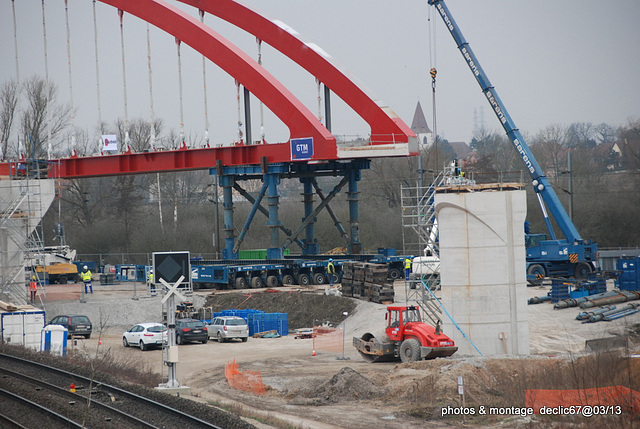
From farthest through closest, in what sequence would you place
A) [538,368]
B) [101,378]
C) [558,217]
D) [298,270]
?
[298,270], [558,217], [538,368], [101,378]

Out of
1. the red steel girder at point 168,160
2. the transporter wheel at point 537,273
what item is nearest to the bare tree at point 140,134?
the red steel girder at point 168,160

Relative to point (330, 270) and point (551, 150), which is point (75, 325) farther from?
point (551, 150)

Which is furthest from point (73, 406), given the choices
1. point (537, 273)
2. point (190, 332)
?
point (537, 273)

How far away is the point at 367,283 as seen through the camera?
136 feet

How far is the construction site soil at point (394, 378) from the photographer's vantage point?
61.0ft

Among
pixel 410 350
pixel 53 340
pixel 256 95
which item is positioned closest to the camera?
pixel 410 350

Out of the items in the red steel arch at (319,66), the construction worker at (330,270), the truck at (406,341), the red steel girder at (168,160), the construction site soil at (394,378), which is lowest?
the construction site soil at (394,378)

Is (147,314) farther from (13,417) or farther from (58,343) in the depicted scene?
(13,417)

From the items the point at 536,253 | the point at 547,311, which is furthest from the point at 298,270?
the point at 547,311

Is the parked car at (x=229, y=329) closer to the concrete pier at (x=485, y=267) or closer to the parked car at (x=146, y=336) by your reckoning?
the parked car at (x=146, y=336)

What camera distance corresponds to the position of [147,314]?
143 feet

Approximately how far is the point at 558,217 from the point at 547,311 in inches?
471

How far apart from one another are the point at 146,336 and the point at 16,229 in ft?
42.3

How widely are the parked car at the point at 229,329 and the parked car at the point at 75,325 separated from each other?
18.4 ft
